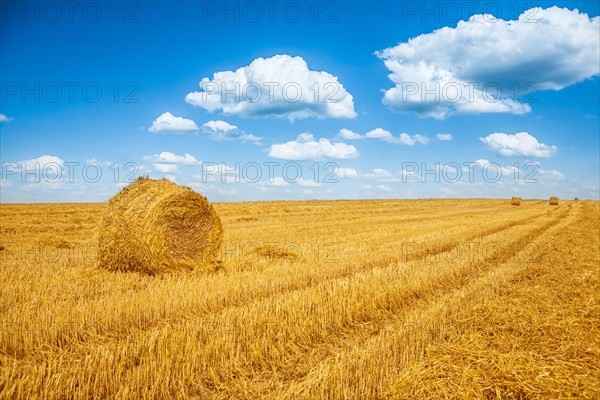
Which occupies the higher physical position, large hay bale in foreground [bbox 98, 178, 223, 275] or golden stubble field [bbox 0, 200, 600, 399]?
large hay bale in foreground [bbox 98, 178, 223, 275]

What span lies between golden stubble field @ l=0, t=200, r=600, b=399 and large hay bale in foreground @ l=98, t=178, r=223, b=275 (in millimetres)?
476

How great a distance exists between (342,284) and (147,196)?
215 inches

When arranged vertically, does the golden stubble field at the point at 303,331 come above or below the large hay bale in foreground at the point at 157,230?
below

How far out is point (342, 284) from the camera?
7.38 m

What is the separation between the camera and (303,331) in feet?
17.1

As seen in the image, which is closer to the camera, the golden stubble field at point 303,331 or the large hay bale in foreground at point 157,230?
the golden stubble field at point 303,331

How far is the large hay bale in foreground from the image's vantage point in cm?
907

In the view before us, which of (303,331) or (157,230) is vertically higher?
(157,230)

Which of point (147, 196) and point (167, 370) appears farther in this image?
point (147, 196)

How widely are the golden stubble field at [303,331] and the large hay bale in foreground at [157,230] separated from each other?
0.48 m

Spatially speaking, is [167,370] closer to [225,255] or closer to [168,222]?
[168,222]

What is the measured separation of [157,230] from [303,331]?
5432 mm

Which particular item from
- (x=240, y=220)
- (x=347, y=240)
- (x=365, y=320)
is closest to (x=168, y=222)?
(x=365, y=320)

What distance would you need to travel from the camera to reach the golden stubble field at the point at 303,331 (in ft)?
12.5
